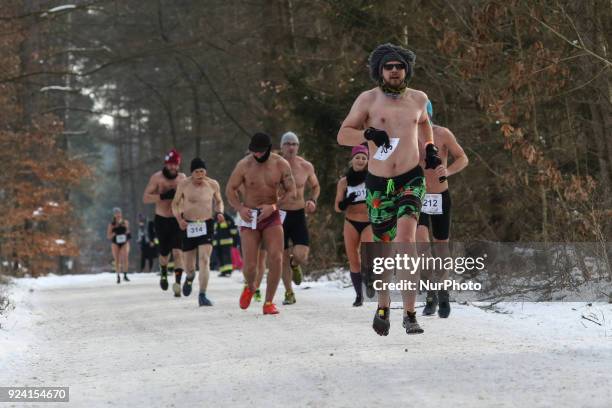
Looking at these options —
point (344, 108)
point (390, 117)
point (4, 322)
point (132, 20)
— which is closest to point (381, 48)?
point (390, 117)

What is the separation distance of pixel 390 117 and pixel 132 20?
103 feet

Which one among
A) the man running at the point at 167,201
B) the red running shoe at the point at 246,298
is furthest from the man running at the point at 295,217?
the man running at the point at 167,201

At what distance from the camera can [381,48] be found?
25.4 feet

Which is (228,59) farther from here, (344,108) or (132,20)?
(344,108)

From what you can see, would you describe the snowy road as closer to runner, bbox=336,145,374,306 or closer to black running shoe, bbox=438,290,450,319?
black running shoe, bbox=438,290,450,319

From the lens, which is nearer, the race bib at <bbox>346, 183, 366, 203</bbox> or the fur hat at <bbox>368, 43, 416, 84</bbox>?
the fur hat at <bbox>368, 43, 416, 84</bbox>

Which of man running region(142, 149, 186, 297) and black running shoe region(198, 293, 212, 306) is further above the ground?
man running region(142, 149, 186, 297)

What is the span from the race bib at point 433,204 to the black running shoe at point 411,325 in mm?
2216

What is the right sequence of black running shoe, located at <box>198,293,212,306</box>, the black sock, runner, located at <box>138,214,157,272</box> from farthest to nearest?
runner, located at <box>138,214,157,272</box> → black running shoe, located at <box>198,293,212,306</box> → the black sock

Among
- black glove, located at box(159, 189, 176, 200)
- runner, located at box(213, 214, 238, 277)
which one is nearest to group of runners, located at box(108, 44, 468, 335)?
black glove, located at box(159, 189, 176, 200)

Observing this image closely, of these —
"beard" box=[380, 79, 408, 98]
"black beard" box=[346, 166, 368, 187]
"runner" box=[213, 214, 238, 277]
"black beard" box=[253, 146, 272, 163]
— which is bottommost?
"runner" box=[213, 214, 238, 277]

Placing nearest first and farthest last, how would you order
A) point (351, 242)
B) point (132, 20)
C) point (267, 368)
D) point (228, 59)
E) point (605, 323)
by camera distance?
point (267, 368) < point (605, 323) < point (351, 242) < point (228, 59) < point (132, 20)

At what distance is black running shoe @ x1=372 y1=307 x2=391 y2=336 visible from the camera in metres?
7.81

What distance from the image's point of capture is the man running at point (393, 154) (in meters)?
7.82
